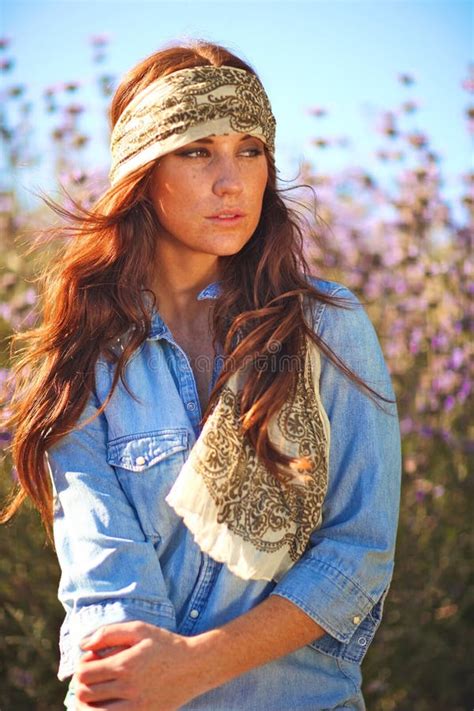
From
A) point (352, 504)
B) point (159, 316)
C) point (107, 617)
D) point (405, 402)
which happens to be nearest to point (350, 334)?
point (352, 504)

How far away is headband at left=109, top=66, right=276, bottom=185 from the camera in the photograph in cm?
227

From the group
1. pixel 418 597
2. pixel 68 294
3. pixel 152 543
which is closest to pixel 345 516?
pixel 152 543

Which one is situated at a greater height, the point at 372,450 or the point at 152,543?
the point at 372,450

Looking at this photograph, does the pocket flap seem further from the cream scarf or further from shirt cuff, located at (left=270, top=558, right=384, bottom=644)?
shirt cuff, located at (left=270, top=558, right=384, bottom=644)

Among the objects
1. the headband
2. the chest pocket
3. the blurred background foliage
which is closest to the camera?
the chest pocket

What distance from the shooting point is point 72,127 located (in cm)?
400

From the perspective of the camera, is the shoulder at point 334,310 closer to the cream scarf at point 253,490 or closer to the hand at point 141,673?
the cream scarf at point 253,490

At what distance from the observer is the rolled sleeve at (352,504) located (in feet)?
6.73

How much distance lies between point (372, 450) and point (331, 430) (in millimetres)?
110

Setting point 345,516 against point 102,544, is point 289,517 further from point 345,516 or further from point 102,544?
point 102,544

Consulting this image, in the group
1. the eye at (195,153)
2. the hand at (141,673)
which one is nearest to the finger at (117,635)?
the hand at (141,673)

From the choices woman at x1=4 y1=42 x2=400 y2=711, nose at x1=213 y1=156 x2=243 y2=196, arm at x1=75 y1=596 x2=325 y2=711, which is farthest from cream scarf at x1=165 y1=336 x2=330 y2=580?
nose at x1=213 y1=156 x2=243 y2=196

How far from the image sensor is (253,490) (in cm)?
211

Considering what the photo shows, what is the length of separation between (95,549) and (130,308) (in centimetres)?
60
